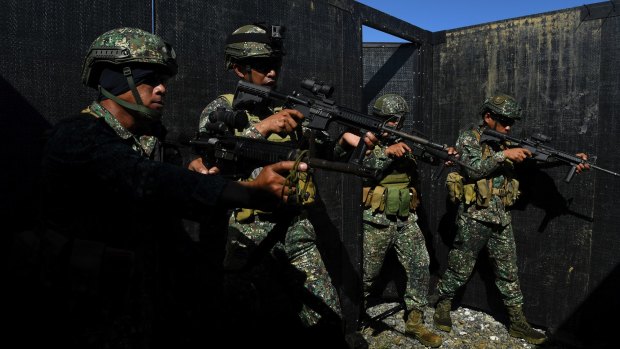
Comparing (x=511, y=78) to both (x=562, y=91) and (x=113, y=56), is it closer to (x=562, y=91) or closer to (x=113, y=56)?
(x=562, y=91)

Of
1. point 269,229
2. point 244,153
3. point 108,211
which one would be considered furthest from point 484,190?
point 108,211

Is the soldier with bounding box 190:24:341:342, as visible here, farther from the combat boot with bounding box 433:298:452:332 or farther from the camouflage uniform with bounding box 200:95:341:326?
the combat boot with bounding box 433:298:452:332

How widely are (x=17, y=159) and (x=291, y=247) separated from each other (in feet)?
5.34

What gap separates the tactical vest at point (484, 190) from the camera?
4446 millimetres

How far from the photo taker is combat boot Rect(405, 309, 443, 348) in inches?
165

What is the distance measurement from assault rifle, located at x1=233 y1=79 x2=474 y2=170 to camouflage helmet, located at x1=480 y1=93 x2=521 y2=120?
1.35 meters

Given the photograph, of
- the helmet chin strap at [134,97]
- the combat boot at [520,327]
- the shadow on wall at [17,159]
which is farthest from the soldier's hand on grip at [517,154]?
the shadow on wall at [17,159]

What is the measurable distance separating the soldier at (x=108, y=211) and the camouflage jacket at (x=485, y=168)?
322 cm

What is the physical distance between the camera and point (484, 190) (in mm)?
4422

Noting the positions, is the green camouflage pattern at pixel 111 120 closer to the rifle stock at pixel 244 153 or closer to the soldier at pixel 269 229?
the rifle stock at pixel 244 153

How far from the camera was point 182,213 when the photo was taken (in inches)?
63.9

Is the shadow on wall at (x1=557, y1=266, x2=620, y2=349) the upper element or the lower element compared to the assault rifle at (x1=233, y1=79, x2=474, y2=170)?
lower

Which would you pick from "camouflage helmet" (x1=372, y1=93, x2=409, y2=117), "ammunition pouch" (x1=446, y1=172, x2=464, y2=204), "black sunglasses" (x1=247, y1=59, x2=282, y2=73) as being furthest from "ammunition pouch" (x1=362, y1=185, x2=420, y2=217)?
"black sunglasses" (x1=247, y1=59, x2=282, y2=73)

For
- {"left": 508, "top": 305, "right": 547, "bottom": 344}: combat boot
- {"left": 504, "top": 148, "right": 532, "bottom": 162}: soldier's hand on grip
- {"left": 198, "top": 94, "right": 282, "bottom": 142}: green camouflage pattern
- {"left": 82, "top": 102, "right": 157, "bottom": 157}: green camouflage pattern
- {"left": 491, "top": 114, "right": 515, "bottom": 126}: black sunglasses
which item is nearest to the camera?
{"left": 82, "top": 102, "right": 157, "bottom": 157}: green camouflage pattern
